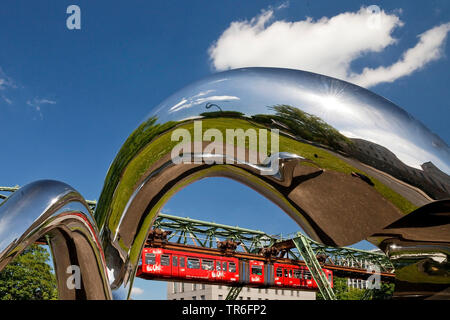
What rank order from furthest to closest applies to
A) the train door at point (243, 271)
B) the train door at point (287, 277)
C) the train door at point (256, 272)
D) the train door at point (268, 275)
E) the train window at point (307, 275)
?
the train window at point (307, 275)
the train door at point (287, 277)
the train door at point (268, 275)
the train door at point (256, 272)
the train door at point (243, 271)

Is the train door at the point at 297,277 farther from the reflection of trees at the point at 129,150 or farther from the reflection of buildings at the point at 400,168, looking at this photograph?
the reflection of buildings at the point at 400,168

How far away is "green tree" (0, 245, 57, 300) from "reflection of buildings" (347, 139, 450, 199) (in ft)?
83.0

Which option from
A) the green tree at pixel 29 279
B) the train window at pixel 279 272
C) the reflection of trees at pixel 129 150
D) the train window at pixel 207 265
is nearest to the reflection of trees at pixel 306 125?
the reflection of trees at pixel 129 150

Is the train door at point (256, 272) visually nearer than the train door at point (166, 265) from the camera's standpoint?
No

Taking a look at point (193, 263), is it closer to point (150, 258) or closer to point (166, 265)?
point (166, 265)

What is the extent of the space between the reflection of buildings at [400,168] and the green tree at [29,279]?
83.0ft

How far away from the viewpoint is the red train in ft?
62.1

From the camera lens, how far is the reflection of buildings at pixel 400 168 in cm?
50

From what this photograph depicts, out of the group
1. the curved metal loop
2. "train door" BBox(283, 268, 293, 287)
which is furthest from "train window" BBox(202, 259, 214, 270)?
the curved metal loop

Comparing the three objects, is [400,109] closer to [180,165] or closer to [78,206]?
[180,165]

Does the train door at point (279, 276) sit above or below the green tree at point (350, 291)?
above

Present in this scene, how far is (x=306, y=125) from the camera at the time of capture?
20.8 inches
